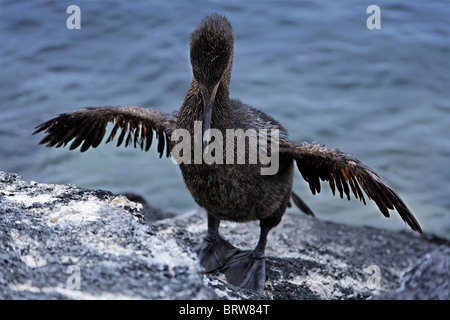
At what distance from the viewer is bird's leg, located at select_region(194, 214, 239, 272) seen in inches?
196

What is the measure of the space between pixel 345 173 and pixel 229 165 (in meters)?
0.94

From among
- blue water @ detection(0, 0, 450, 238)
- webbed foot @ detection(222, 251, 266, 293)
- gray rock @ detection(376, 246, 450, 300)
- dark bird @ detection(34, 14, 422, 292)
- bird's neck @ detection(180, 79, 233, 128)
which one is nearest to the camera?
gray rock @ detection(376, 246, 450, 300)

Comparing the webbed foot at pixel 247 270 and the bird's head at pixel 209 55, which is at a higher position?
the bird's head at pixel 209 55

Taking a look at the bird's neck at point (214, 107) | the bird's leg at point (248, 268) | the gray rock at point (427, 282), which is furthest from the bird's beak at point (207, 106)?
the gray rock at point (427, 282)

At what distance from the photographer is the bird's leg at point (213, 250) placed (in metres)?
4.98

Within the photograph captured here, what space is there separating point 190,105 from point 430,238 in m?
4.27

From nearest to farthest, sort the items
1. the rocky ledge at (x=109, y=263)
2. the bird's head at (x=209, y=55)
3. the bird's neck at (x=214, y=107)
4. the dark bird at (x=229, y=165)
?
the rocky ledge at (x=109, y=263)
the bird's head at (x=209, y=55)
the dark bird at (x=229, y=165)
the bird's neck at (x=214, y=107)

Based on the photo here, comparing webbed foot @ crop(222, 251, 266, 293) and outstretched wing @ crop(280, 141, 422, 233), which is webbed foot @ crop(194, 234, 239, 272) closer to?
webbed foot @ crop(222, 251, 266, 293)

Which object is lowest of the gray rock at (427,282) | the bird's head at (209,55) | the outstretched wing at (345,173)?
the gray rock at (427,282)

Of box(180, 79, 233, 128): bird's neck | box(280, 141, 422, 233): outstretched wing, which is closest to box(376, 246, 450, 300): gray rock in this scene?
box(280, 141, 422, 233): outstretched wing

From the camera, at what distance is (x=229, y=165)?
423 centimetres

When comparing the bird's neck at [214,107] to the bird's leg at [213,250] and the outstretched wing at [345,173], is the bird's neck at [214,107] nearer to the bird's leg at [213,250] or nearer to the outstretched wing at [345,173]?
the outstretched wing at [345,173]
